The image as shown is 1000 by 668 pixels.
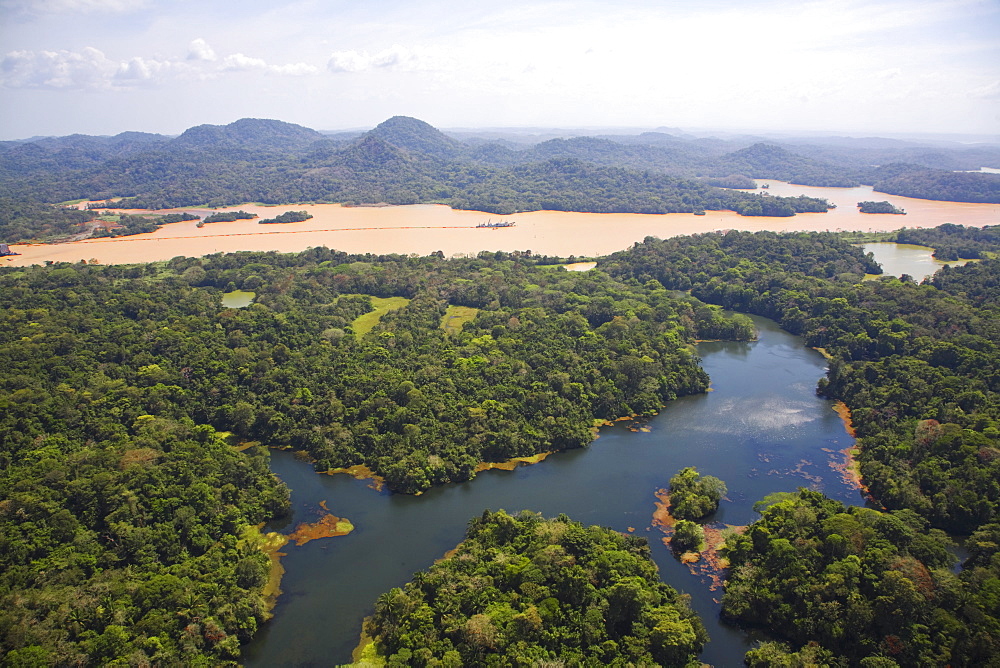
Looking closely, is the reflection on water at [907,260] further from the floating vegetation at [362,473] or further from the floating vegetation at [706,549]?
the floating vegetation at [362,473]

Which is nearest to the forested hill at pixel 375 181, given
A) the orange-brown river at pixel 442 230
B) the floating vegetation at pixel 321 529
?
the orange-brown river at pixel 442 230

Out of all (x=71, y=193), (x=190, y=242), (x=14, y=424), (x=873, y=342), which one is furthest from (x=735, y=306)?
(x=71, y=193)

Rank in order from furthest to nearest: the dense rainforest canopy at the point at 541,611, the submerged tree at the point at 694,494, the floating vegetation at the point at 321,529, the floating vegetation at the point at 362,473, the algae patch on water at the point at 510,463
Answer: the algae patch on water at the point at 510,463, the floating vegetation at the point at 362,473, the submerged tree at the point at 694,494, the floating vegetation at the point at 321,529, the dense rainforest canopy at the point at 541,611

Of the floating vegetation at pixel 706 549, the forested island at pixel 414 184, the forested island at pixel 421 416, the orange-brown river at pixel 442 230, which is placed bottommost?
the floating vegetation at pixel 706 549

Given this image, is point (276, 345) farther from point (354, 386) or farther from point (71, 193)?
point (71, 193)

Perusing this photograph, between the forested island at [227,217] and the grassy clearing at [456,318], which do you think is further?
the forested island at [227,217]

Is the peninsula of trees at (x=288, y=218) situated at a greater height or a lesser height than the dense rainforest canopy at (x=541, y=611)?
greater

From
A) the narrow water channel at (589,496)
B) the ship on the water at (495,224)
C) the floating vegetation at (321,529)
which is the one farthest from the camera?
the ship on the water at (495,224)
